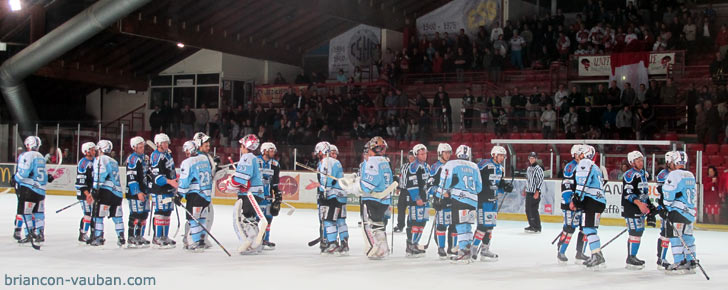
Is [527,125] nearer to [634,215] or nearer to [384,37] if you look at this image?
[384,37]

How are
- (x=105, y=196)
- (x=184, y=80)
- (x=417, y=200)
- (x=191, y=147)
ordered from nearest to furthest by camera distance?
(x=191, y=147) < (x=417, y=200) < (x=105, y=196) < (x=184, y=80)

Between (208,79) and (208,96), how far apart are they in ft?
2.13

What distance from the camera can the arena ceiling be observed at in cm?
2347

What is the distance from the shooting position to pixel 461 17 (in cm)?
2780

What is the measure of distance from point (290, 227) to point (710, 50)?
14.5 meters

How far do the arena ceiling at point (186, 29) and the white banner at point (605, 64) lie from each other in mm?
6989

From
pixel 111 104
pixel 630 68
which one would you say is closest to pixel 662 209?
pixel 630 68

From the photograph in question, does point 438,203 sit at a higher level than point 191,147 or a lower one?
lower

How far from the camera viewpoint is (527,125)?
2194 cm

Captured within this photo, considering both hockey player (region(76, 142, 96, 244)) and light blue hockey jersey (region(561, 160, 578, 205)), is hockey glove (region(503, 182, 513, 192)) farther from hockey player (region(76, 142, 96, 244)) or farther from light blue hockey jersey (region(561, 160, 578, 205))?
hockey player (region(76, 142, 96, 244))

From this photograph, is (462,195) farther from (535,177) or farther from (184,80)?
(184,80)

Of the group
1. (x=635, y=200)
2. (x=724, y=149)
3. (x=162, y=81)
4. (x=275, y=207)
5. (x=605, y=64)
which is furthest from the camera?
(x=162, y=81)

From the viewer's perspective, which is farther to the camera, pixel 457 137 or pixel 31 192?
pixel 457 137

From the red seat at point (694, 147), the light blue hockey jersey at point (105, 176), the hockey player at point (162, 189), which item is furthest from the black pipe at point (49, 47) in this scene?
the red seat at point (694, 147)
